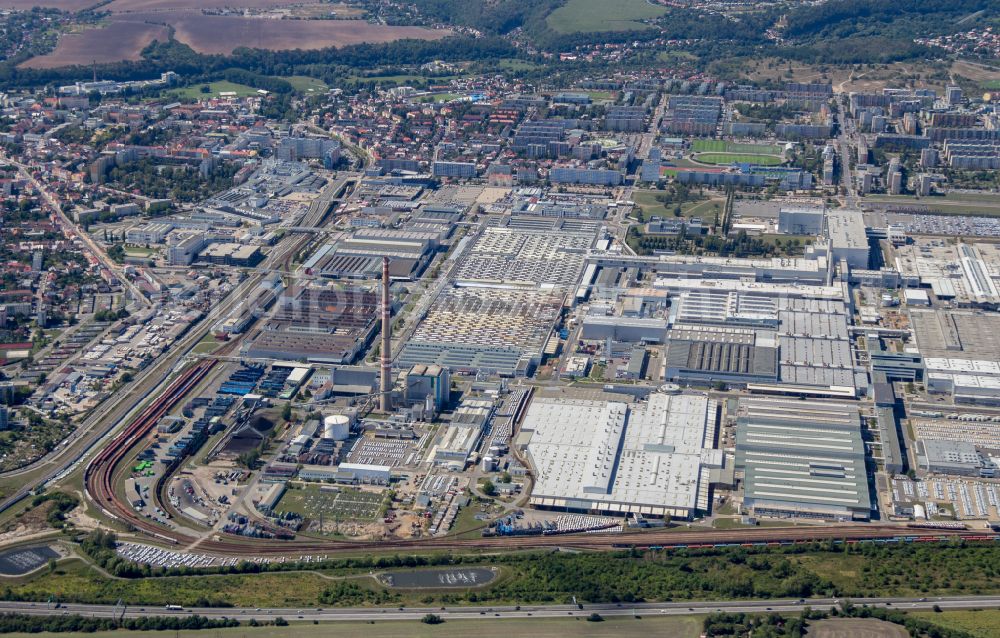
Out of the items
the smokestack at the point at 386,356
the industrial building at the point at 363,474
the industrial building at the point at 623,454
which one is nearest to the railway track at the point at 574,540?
the industrial building at the point at 623,454

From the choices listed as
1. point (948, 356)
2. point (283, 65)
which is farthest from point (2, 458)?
point (283, 65)

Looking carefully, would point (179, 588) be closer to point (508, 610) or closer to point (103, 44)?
point (508, 610)

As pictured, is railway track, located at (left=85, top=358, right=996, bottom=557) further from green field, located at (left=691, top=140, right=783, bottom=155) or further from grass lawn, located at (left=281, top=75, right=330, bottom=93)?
grass lawn, located at (left=281, top=75, right=330, bottom=93)

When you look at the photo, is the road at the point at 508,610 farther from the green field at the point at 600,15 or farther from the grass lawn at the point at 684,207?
the green field at the point at 600,15

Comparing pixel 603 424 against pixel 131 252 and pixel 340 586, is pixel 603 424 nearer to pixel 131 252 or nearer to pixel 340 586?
pixel 340 586

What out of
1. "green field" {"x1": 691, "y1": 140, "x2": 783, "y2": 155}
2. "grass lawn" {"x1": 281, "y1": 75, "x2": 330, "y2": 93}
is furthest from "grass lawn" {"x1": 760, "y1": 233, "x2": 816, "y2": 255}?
"grass lawn" {"x1": 281, "y1": 75, "x2": 330, "y2": 93}

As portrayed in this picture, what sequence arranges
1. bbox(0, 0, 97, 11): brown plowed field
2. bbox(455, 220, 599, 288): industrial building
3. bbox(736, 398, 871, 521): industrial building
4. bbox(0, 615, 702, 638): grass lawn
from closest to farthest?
1. bbox(0, 615, 702, 638): grass lawn
2. bbox(736, 398, 871, 521): industrial building
3. bbox(455, 220, 599, 288): industrial building
4. bbox(0, 0, 97, 11): brown plowed field

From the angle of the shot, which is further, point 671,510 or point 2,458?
point 2,458
